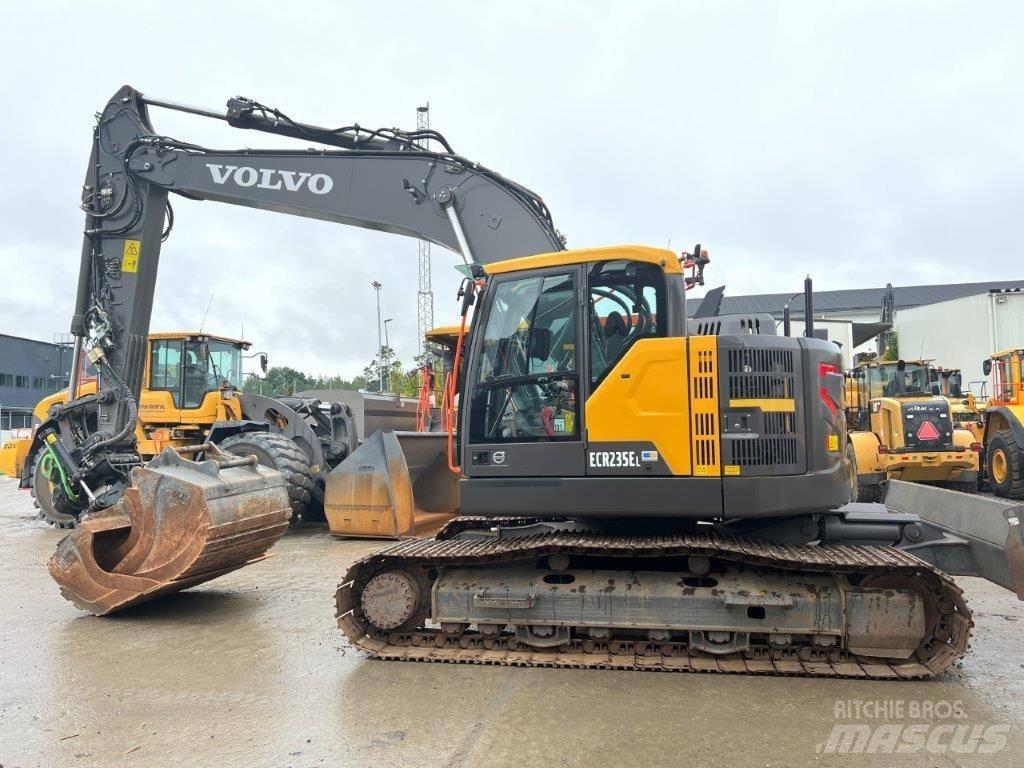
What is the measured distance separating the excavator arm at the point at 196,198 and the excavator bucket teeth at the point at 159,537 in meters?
2.98

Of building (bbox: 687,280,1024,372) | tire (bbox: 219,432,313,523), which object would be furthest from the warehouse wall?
tire (bbox: 219,432,313,523)

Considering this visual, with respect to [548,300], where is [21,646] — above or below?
below

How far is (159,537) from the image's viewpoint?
573 centimetres

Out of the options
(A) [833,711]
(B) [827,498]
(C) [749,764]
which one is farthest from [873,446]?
(C) [749,764]

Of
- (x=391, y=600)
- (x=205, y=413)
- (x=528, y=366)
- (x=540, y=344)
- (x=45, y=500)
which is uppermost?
(x=540, y=344)

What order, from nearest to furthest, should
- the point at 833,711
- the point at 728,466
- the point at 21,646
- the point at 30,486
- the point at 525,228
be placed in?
the point at 833,711
the point at 728,466
the point at 21,646
the point at 525,228
the point at 30,486

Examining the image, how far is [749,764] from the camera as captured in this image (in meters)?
3.39

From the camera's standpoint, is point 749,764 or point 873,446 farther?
point 873,446

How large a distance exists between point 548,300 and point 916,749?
303 centimetres

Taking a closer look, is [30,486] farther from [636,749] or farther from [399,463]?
[636,749]

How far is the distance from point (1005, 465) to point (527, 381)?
1046 cm

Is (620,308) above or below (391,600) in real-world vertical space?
above

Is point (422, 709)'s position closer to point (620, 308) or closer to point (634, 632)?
point (634, 632)

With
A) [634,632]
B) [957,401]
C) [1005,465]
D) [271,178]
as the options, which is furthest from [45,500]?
[957,401]
